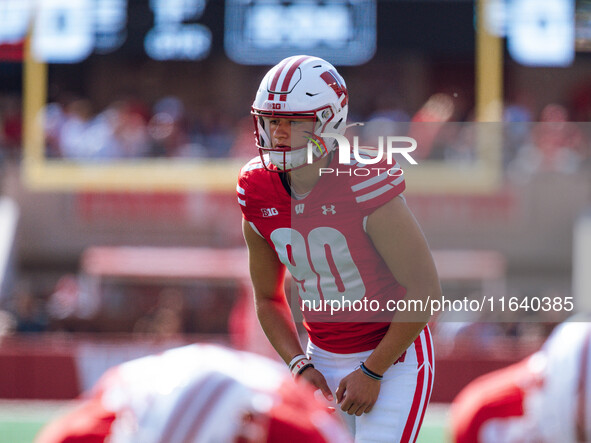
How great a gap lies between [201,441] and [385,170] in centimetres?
108

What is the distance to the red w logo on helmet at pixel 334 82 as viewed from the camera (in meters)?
2.11

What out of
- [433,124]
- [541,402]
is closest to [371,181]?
[541,402]

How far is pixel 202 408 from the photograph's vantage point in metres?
1.12

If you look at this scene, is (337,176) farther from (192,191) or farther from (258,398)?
(192,191)

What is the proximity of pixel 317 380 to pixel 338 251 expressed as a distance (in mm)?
309

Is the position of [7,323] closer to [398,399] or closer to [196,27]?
[196,27]

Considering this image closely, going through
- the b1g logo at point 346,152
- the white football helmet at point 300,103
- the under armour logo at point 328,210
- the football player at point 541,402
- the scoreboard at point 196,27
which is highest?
the scoreboard at point 196,27

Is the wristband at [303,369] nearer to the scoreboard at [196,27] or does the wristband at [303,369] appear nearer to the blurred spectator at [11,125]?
the scoreboard at [196,27]

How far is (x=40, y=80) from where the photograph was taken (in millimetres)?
8305

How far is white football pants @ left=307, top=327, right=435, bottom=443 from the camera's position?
2162mm

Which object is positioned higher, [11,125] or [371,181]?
[371,181]

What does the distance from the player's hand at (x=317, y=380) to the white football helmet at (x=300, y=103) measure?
1.55 feet

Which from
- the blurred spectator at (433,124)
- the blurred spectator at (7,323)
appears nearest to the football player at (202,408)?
the blurred spectator at (433,124)

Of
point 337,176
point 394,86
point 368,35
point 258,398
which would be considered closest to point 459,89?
point 394,86
